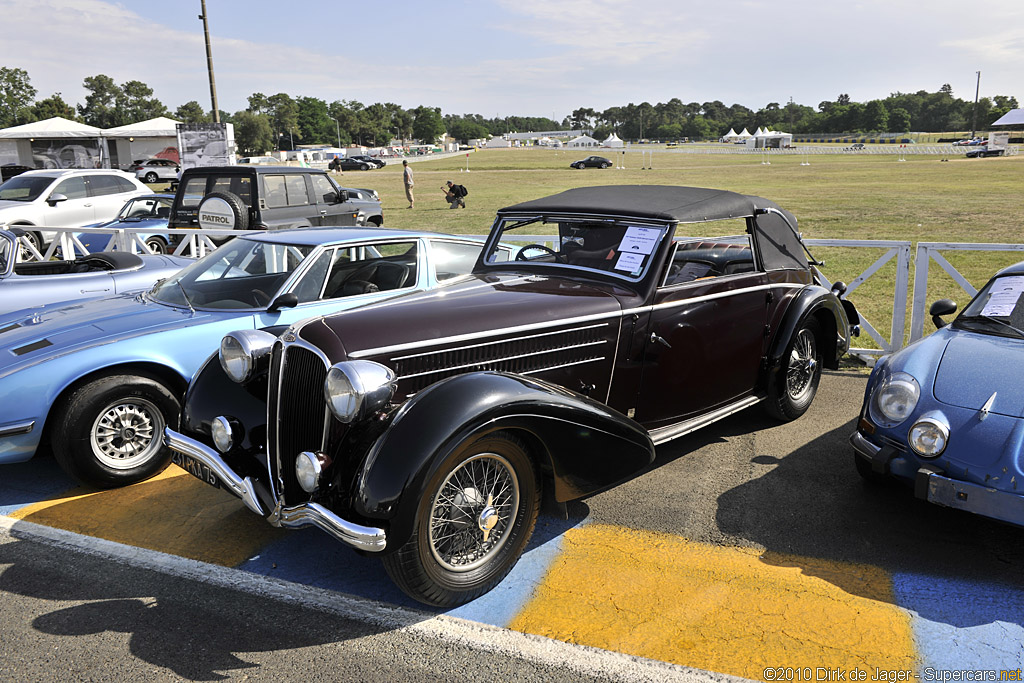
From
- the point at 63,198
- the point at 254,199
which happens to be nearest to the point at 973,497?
the point at 254,199

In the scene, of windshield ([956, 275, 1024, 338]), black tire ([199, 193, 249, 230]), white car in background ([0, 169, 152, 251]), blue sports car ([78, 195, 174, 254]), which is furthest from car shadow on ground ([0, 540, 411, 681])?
white car in background ([0, 169, 152, 251])

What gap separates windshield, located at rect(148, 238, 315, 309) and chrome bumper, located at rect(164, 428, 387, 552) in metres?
1.93

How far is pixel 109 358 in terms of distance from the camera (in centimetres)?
443

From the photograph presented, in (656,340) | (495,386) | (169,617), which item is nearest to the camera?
(169,617)

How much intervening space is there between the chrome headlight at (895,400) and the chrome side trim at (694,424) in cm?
104

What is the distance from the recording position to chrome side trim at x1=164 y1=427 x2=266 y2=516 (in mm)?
3201

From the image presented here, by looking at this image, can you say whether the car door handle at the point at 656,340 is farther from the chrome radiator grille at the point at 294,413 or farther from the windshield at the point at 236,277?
the windshield at the point at 236,277

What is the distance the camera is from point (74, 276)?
21.8 ft

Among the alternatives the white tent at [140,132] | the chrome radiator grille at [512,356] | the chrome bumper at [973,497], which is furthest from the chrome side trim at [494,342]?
the white tent at [140,132]

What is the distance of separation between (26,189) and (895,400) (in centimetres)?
1761

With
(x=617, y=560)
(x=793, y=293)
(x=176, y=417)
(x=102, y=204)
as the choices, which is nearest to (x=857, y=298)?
(x=793, y=293)

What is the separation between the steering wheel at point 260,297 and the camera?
529 centimetres

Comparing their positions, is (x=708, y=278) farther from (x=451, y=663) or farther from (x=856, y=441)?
(x=451, y=663)

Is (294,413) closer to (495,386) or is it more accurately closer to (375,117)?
(495,386)
